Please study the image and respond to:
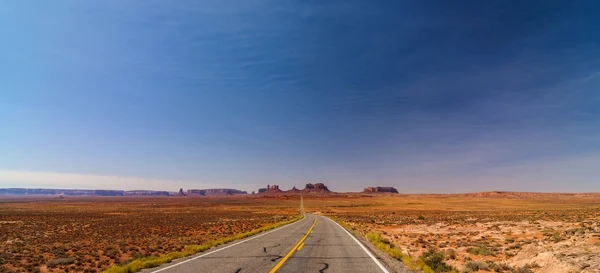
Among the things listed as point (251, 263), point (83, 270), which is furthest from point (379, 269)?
point (83, 270)

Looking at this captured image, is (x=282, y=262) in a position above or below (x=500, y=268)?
above

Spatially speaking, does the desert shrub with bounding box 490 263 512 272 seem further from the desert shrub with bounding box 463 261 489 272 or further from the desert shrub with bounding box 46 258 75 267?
the desert shrub with bounding box 46 258 75 267

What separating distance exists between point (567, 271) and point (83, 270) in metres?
21.2

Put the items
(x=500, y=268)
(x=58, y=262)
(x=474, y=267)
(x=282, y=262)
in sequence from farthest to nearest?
(x=58, y=262) → (x=500, y=268) → (x=474, y=267) → (x=282, y=262)

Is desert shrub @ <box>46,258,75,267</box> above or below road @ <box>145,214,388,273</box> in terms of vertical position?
below

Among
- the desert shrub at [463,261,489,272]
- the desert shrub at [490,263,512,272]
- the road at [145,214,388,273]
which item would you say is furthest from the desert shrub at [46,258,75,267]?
the desert shrub at [490,263,512,272]

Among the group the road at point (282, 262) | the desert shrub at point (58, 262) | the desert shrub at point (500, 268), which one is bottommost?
the desert shrub at point (58, 262)

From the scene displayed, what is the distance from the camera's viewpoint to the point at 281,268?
1052 cm

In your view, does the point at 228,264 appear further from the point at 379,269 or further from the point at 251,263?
the point at 379,269

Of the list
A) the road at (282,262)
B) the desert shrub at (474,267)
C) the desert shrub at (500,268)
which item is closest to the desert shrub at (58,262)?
the road at (282,262)

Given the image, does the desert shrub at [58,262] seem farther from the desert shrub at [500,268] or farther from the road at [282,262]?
the desert shrub at [500,268]

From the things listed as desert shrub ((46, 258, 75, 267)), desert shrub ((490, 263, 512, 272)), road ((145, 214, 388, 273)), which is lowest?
desert shrub ((46, 258, 75, 267))

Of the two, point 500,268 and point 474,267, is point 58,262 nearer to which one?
point 474,267

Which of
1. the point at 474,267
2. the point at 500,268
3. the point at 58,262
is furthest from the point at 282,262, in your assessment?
the point at 58,262
